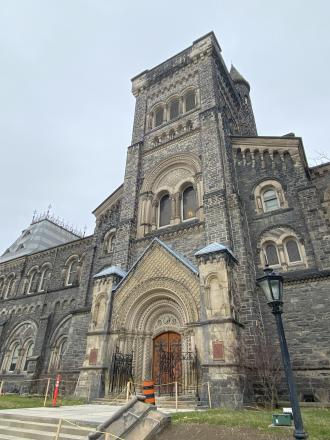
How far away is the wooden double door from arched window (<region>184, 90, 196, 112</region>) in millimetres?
16113

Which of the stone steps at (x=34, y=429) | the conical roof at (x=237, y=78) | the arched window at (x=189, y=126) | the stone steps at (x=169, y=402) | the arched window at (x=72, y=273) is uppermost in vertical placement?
the conical roof at (x=237, y=78)

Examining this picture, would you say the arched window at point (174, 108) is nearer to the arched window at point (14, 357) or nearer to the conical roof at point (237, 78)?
the conical roof at point (237, 78)

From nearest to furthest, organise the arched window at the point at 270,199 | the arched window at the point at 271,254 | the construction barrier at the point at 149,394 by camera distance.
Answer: the construction barrier at the point at 149,394, the arched window at the point at 271,254, the arched window at the point at 270,199

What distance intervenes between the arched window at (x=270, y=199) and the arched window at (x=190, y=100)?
9582 mm

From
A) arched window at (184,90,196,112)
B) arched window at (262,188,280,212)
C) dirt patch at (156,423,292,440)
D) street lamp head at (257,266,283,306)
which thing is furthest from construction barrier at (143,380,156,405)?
arched window at (184,90,196,112)

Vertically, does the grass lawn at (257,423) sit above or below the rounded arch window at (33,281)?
below

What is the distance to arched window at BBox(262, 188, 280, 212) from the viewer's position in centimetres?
1625

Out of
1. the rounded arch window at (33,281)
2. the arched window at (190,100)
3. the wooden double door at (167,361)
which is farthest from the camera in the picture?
the rounded arch window at (33,281)

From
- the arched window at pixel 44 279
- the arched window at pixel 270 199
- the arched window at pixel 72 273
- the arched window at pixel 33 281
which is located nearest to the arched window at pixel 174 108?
the arched window at pixel 270 199

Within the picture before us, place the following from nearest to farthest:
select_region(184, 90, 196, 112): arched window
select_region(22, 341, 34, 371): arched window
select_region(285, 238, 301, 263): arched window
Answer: select_region(285, 238, 301, 263): arched window
select_region(184, 90, 196, 112): arched window
select_region(22, 341, 34, 371): arched window

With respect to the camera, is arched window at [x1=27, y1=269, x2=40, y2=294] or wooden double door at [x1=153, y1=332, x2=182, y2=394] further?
arched window at [x1=27, y1=269, x2=40, y2=294]

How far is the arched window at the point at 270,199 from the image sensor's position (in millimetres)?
16250

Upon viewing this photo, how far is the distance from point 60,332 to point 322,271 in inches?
715

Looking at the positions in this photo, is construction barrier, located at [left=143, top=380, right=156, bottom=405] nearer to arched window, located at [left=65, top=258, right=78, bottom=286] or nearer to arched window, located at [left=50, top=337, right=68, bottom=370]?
arched window, located at [left=50, top=337, right=68, bottom=370]
